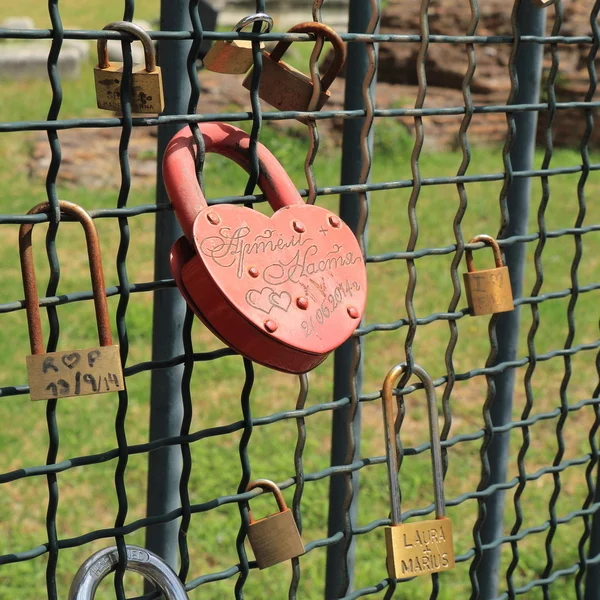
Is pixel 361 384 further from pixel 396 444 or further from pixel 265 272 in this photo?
pixel 265 272

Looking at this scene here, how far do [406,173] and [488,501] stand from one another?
4459mm

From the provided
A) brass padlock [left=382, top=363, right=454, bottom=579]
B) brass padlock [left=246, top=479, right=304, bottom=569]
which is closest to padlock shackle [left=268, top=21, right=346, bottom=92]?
brass padlock [left=382, top=363, right=454, bottom=579]

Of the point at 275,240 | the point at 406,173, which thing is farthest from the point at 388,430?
the point at 406,173

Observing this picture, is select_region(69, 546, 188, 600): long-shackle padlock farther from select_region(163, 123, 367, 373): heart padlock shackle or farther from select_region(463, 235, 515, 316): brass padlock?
select_region(463, 235, 515, 316): brass padlock

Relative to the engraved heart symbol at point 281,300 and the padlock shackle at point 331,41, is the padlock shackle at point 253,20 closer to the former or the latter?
the padlock shackle at point 331,41

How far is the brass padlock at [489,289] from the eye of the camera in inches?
52.5

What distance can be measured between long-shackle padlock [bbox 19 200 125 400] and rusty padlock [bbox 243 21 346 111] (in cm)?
31

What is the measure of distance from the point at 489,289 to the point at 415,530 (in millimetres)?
368

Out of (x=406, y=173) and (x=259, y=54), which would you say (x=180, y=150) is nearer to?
(x=259, y=54)

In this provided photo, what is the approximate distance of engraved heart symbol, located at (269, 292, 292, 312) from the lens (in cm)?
99

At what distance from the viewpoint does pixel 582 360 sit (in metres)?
3.85

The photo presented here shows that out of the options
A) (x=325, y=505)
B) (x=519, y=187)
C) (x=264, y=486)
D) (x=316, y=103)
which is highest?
(x=316, y=103)

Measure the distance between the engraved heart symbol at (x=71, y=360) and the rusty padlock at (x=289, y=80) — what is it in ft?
1.29

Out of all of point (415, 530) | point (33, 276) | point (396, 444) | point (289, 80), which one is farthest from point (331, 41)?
point (415, 530)
